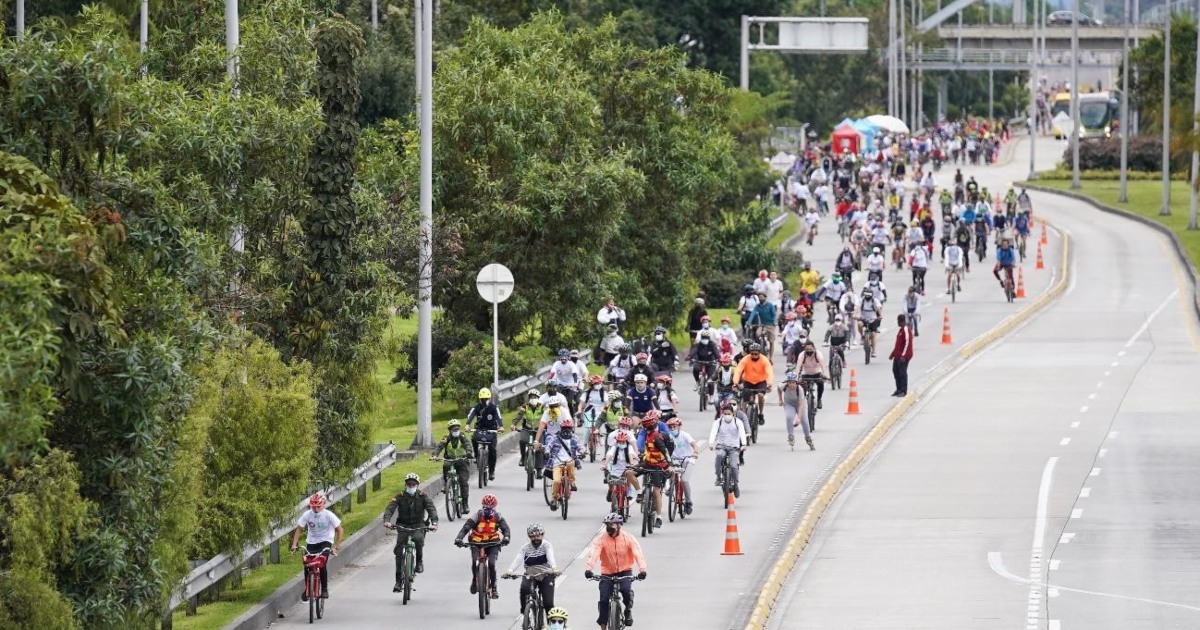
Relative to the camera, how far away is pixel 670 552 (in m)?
29.3

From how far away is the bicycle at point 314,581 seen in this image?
25.2m

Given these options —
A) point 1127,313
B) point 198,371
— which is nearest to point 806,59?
point 1127,313

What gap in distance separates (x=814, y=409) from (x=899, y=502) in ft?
20.4

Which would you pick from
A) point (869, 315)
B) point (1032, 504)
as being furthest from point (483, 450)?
point (869, 315)

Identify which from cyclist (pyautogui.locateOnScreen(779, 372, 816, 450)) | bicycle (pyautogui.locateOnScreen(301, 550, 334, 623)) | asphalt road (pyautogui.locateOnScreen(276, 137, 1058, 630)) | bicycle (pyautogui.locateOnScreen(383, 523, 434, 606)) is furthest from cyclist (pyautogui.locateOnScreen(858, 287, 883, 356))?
bicycle (pyautogui.locateOnScreen(301, 550, 334, 623))

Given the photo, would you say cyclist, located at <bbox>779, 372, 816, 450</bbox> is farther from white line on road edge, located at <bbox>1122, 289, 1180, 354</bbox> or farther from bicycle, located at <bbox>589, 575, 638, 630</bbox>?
white line on road edge, located at <bbox>1122, 289, 1180, 354</bbox>

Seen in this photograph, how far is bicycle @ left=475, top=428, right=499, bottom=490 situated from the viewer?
3391 centimetres

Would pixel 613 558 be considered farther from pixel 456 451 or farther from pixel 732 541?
pixel 456 451

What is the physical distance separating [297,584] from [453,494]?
18.6 ft

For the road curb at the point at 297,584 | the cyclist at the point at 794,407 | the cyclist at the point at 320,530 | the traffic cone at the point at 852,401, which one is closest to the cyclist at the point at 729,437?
the road curb at the point at 297,584

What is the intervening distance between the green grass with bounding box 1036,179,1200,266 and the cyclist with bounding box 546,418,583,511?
139ft

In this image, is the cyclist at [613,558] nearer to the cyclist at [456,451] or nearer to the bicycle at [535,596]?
the bicycle at [535,596]

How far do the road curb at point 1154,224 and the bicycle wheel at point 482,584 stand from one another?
1488 inches

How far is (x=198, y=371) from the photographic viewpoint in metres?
23.6
